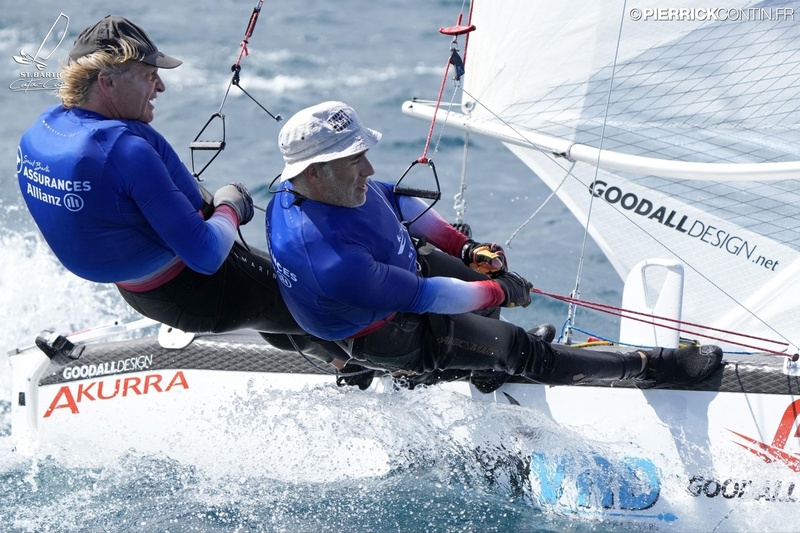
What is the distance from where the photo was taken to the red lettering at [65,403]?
4.18 m

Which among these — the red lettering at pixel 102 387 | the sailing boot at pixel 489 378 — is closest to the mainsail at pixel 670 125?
the sailing boot at pixel 489 378

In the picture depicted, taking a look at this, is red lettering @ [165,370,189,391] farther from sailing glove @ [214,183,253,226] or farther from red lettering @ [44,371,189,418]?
sailing glove @ [214,183,253,226]

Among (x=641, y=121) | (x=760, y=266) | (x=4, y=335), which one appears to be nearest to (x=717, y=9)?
(x=641, y=121)

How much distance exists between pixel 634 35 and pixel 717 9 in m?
0.31

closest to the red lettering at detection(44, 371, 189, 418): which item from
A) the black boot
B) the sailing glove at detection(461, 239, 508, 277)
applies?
the sailing glove at detection(461, 239, 508, 277)

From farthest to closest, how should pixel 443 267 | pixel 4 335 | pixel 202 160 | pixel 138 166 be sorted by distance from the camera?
pixel 202 160, pixel 4 335, pixel 443 267, pixel 138 166

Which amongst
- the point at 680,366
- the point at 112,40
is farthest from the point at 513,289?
the point at 112,40

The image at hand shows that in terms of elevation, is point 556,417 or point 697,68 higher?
point 697,68

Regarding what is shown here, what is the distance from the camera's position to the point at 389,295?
2893 mm

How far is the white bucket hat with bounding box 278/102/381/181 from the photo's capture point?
2773 millimetres

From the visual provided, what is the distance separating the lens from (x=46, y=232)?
9.41 feet

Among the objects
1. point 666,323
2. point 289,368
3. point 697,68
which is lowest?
point 289,368

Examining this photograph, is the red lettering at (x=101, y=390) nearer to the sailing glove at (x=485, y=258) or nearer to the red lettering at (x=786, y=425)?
the sailing glove at (x=485, y=258)

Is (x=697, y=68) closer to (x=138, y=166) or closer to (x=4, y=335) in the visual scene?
(x=138, y=166)
